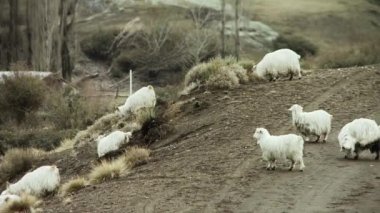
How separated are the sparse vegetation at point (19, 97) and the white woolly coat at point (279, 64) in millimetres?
21020

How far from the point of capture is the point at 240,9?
98000mm

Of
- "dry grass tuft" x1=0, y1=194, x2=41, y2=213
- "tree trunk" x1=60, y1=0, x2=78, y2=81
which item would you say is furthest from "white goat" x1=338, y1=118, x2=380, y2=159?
"tree trunk" x1=60, y1=0, x2=78, y2=81

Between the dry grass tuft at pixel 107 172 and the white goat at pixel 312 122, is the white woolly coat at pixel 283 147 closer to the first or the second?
the white goat at pixel 312 122

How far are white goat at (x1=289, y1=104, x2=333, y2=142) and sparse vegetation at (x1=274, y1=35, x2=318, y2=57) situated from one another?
61.8 meters

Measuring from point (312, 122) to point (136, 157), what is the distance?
4.75 metres

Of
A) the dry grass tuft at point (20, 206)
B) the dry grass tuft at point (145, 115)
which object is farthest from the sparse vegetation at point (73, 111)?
the dry grass tuft at point (20, 206)

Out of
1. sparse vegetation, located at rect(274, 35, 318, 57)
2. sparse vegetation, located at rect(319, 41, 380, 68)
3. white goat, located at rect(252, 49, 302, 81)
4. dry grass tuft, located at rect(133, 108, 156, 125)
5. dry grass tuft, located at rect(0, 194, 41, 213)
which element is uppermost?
white goat, located at rect(252, 49, 302, 81)

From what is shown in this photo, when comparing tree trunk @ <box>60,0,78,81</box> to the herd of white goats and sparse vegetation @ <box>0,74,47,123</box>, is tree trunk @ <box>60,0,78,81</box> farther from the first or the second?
the herd of white goats

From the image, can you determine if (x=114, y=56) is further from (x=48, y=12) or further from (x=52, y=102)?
(x=52, y=102)

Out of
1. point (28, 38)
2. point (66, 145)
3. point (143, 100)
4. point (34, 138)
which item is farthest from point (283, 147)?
point (28, 38)

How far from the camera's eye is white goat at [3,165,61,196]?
2298 cm

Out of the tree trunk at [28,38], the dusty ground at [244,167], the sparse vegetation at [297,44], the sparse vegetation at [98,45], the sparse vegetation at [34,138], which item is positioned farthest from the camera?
the sparse vegetation at [98,45]

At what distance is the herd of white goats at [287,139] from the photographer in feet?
58.9

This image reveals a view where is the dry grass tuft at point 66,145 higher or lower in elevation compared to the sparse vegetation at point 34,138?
higher
